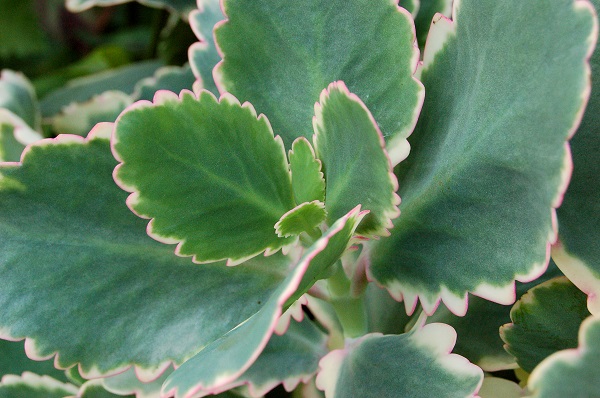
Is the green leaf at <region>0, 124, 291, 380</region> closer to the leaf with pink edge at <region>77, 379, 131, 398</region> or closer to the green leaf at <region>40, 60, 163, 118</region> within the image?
the leaf with pink edge at <region>77, 379, 131, 398</region>

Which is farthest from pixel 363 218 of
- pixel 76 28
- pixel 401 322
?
pixel 76 28

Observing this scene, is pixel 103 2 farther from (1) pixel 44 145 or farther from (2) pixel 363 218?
(2) pixel 363 218

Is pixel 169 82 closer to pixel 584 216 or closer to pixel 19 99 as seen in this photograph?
pixel 19 99

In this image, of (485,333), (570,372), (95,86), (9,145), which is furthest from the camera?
(95,86)

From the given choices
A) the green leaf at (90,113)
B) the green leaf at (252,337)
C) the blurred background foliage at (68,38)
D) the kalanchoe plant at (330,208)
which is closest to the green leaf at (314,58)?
the kalanchoe plant at (330,208)

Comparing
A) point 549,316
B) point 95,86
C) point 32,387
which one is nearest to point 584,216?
point 549,316
